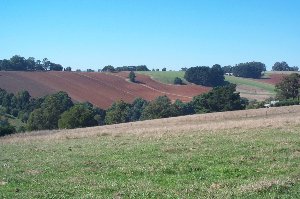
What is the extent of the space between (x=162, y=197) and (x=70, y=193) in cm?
294

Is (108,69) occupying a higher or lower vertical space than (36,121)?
higher

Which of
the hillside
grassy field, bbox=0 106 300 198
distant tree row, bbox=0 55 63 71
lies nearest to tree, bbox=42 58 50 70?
distant tree row, bbox=0 55 63 71

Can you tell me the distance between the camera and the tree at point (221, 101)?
98438mm

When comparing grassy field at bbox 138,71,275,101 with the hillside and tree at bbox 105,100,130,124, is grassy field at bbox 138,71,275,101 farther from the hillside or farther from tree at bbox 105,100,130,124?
tree at bbox 105,100,130,124

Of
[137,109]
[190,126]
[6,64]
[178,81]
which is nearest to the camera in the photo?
[190,126]

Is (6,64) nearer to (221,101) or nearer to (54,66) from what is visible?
(54,66)

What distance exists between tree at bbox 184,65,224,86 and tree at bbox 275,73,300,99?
49277 millimetres

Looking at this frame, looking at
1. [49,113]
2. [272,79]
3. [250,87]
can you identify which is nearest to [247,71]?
[272,79]

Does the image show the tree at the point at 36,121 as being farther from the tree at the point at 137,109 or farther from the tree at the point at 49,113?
the tree at the point at 137,109

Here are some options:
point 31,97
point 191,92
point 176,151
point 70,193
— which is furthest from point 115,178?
point 191,92

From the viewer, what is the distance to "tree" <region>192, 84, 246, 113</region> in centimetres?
9844

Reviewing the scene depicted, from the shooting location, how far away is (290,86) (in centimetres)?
10638

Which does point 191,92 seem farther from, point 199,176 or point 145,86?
point 199,176

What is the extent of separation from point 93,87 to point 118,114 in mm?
30463
